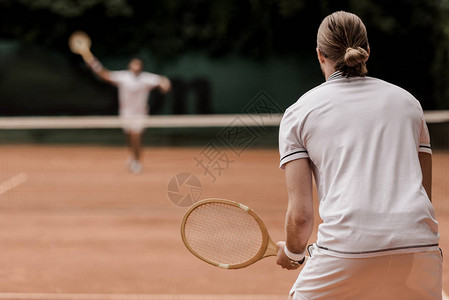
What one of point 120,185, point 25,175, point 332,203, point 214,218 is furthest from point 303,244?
point 25,175

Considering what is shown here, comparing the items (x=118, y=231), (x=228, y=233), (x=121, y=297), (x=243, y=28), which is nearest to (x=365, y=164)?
(x=228, y=233)

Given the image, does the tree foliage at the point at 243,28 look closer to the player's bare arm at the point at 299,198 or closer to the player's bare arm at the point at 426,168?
the player's bare arm at the point at 426,168

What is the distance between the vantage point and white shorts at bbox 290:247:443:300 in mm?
1630

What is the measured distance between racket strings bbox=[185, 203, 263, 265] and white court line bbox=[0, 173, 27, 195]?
6.84 metres

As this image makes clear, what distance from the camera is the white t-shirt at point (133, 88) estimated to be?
10898 millimetres

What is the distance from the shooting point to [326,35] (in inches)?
67.4

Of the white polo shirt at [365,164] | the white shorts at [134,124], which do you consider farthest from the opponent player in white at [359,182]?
the white shorts at [134,124]

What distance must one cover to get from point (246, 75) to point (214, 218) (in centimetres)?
1399

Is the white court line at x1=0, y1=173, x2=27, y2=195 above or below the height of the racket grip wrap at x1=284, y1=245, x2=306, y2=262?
below

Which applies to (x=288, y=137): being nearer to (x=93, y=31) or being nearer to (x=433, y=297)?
(x=433, y=297)

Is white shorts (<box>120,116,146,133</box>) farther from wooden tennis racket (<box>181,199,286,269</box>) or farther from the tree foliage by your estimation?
wooden tennis racket (<box>181,199,286,269</box>)

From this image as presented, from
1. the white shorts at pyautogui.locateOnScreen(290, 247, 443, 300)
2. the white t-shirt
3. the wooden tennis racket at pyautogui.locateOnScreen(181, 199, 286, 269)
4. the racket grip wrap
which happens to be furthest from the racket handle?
the white t-shirt

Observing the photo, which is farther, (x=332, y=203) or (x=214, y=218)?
(x=214, y=218)

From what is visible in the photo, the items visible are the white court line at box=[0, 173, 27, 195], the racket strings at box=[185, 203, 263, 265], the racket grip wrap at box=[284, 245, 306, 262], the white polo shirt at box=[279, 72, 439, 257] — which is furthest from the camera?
the white court line at box=[0, 173, 27, 195]
